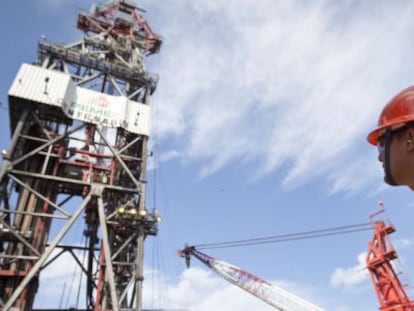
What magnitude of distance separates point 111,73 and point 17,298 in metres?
17.9

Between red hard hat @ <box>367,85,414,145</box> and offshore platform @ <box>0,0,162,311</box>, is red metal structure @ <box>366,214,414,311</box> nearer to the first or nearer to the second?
offshore platform @ <box>0,0,162,311</box>

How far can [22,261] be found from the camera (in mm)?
22156

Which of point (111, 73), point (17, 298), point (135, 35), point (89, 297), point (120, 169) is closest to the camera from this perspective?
point (17, 298)

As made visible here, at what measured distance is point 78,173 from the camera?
26297 millimetres

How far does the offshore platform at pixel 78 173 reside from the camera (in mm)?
22125

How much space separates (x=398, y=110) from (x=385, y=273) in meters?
38.2

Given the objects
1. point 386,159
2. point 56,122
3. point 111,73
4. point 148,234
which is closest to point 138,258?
point 148,234

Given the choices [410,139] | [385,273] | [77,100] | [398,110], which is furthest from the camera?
[385,273]

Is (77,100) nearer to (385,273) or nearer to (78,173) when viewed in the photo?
(78,173)

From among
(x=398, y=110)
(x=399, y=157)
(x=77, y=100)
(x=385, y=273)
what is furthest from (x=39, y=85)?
(x=385, y=273)

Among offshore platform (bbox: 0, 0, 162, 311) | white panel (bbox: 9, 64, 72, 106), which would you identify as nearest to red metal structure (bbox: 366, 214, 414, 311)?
offshore platform (bbox: 0, 0, 162, 311)

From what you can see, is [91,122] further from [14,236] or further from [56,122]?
[14,236]

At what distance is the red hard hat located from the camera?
8.14ft

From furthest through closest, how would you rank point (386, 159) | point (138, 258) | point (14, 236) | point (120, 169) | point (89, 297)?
point (120, 169)
point (89, 297)
point (138, 258)
point (14, 236)
point (386, 159)
